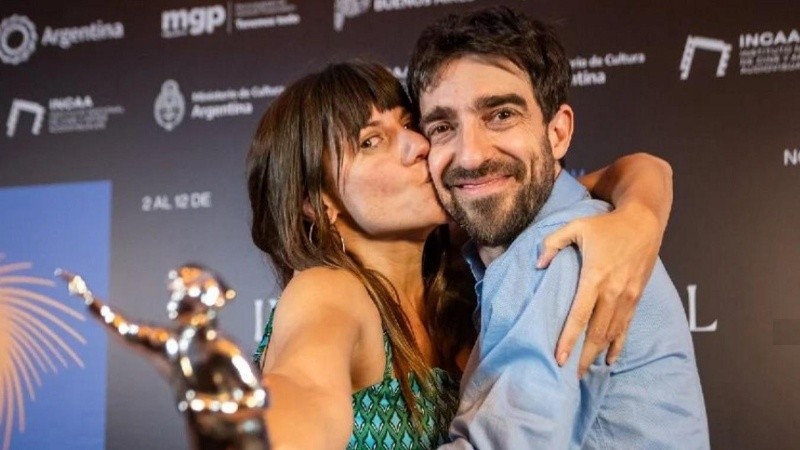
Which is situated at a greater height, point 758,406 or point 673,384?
point 673,384

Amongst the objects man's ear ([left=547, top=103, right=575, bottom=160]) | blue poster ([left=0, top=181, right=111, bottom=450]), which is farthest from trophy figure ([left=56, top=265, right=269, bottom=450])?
blue poster ([left=0, top=181, right=111, bottom=450])

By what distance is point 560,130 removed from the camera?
1765 mm

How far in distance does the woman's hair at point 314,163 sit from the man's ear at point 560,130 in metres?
0.26

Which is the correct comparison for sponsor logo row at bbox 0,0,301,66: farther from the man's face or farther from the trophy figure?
the trophy figure

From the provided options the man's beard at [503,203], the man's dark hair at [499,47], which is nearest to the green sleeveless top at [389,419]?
the man's beard at [503,203]

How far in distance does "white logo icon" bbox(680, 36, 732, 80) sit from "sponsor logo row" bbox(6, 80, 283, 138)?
147 cm

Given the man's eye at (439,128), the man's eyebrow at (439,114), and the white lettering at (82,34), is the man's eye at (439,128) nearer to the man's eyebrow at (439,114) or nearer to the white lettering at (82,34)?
the man's eyebrow at (439,114)

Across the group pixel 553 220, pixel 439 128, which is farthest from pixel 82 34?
pixel 553 220

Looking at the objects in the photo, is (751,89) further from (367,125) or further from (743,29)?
(367,125)

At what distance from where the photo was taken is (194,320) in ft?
1.98

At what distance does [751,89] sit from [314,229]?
5.87 feet

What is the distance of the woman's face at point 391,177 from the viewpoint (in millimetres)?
1784

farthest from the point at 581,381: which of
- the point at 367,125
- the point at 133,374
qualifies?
the point at 133,374

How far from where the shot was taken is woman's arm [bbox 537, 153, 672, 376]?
139cm
